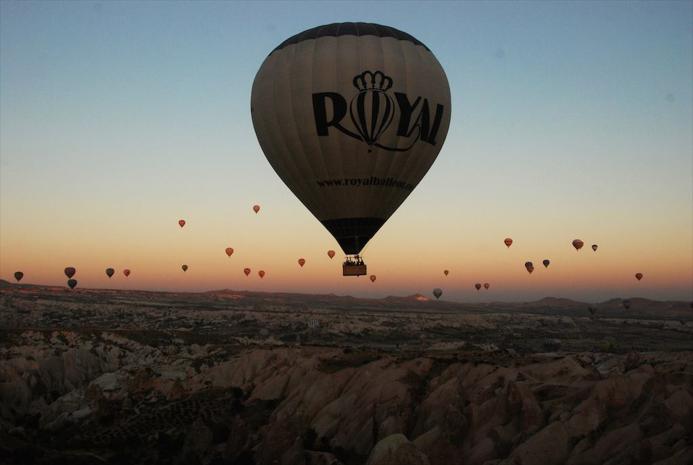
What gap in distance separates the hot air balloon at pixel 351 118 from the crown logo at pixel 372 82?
0.06 meters

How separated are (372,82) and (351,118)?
7.91 feet

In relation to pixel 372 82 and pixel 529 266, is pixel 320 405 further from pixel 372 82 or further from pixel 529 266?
pixel 529 266

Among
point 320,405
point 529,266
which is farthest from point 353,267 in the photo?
point 529,266

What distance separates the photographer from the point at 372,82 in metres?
38.2

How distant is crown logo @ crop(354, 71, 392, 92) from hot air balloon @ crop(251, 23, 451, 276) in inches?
2.3

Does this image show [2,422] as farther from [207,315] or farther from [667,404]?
[207,315]

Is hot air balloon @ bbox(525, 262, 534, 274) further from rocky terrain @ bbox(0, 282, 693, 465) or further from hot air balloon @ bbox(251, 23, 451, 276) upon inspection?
hot air balloon @ bbox(251, 23, 451, 276)

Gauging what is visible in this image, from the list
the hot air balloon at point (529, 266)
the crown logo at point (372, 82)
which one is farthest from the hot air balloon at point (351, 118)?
the hot air balloon at point (529, 266)

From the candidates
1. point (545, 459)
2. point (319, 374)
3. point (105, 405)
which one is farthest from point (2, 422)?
point (545, 459)

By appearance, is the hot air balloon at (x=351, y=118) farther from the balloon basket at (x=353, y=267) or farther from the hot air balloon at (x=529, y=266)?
the hot air balloon at (x=529, y=266)

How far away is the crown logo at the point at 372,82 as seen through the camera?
38.1 metres

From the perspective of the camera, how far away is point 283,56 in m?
40.0

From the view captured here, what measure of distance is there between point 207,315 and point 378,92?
118086 mm

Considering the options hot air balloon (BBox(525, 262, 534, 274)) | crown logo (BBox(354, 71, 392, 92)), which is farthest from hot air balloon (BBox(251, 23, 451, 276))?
hot air balloon (BBox(525, 262, 534, 274))
